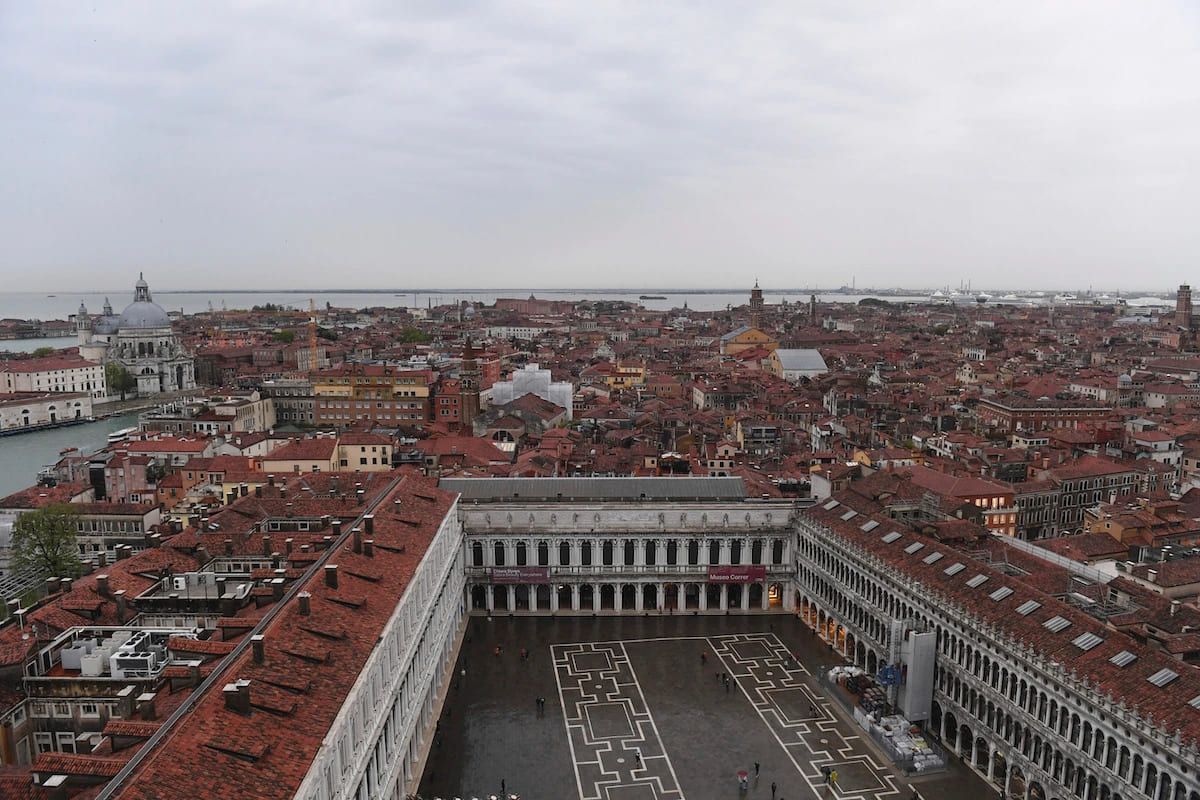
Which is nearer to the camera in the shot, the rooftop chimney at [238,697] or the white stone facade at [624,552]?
the rooftop chimney at [238,697]

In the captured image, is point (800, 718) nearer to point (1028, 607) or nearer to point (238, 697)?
point (1028, 607)

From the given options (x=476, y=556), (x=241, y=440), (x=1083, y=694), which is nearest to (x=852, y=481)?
(x=476, y=556)

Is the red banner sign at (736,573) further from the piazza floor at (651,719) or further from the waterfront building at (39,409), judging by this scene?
the waterfront building at (39,409)

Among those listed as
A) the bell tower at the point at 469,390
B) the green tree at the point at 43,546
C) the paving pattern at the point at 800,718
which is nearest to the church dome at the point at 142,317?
the bell tower at the point at 469,390

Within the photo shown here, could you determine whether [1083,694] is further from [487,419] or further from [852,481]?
[487,419]

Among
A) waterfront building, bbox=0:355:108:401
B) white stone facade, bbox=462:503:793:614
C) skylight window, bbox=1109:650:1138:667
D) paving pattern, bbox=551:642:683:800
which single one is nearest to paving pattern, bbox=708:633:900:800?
white stone facade, bbox=462:503:793:614

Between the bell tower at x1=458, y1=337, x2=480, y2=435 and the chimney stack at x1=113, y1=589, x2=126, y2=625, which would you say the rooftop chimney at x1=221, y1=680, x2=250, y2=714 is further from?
the bell tower at x1=458, y1=337, x2=480, y2=435
